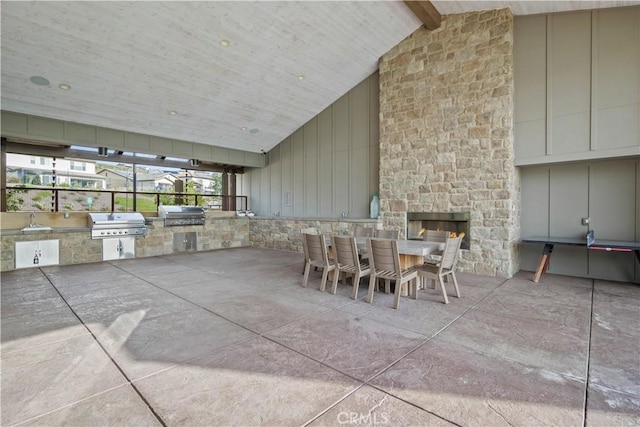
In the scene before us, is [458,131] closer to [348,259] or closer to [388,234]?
[388,234]

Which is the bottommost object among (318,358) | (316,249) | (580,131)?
(318,358)

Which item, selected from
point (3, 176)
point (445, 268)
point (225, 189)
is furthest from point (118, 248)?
point (445, 268)

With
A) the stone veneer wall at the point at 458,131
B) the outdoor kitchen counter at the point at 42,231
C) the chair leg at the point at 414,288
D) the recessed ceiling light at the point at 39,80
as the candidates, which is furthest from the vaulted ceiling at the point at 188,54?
the chair leg at the point at 414,288

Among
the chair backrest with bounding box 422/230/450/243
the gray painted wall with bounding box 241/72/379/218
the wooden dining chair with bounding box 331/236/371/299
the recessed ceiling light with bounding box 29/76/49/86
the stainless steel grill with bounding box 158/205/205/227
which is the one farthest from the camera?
the stainless steel grill with bounding box 158/205/205/227

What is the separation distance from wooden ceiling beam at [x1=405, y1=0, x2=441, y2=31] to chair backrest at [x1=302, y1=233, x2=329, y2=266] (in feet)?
14.3

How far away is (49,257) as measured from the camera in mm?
6191

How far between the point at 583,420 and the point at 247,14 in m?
6.01

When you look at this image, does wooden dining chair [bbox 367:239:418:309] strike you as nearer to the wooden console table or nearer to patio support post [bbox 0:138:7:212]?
the wooden console table

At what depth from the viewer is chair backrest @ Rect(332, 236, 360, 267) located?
12.7 ft

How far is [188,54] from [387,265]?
505 cm

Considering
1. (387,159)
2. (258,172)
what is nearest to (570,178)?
(387,159)

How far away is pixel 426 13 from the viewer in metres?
5.34

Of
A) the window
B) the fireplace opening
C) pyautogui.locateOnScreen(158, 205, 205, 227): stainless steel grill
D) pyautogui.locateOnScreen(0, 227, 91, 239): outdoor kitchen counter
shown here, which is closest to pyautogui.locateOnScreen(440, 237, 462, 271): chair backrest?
the fireplace opening

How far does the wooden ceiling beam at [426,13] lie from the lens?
17.0ft
